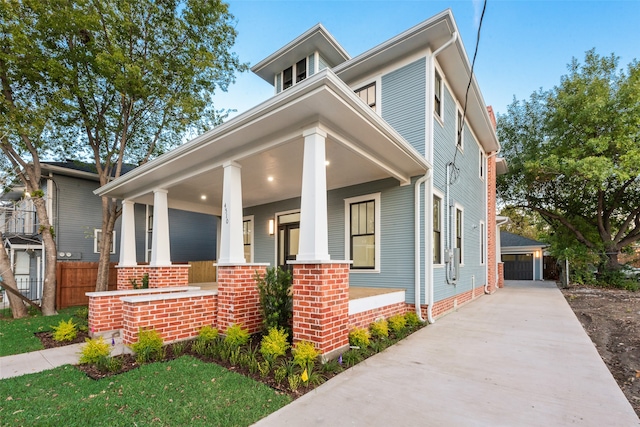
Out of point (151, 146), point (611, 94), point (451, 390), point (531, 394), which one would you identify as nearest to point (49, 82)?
point (151, 146)

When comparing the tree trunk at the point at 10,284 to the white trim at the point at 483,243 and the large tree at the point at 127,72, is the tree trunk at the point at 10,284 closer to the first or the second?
the large tree at the point at 127,72

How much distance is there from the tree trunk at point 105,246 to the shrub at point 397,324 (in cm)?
739

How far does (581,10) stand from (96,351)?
1154 cm

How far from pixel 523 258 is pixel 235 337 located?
20509 millimetres

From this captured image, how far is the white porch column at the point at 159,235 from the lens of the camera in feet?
21.7

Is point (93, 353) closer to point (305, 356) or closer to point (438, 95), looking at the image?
point (305, 356)

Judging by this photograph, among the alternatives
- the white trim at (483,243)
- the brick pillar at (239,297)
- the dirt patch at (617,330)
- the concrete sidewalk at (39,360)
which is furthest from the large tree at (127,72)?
the dirt patch at (617,330)

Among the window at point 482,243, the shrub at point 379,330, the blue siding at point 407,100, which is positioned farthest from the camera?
the window at point 482,243

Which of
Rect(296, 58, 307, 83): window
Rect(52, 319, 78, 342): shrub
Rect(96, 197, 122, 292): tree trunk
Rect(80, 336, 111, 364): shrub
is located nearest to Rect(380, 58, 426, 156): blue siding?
Rect(296, 58, 307, 83): window

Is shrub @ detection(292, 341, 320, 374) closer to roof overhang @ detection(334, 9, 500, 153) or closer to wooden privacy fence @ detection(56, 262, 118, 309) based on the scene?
roof overhang @ detection(334, 9, 500, 153)

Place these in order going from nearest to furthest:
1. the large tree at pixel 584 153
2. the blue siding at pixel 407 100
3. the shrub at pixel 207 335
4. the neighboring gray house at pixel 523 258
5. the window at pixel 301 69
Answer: the shrub at pixel 207 335, the blue siding at pixel 407 100, the window at pixel 301 69, the large tree at pixel 584 153, the neighboring gray house at pixel 523 258

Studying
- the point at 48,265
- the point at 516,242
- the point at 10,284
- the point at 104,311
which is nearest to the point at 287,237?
the point at 104,311

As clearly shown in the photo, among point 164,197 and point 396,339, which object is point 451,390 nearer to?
point 396,339

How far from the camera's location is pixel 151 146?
9547 mm
